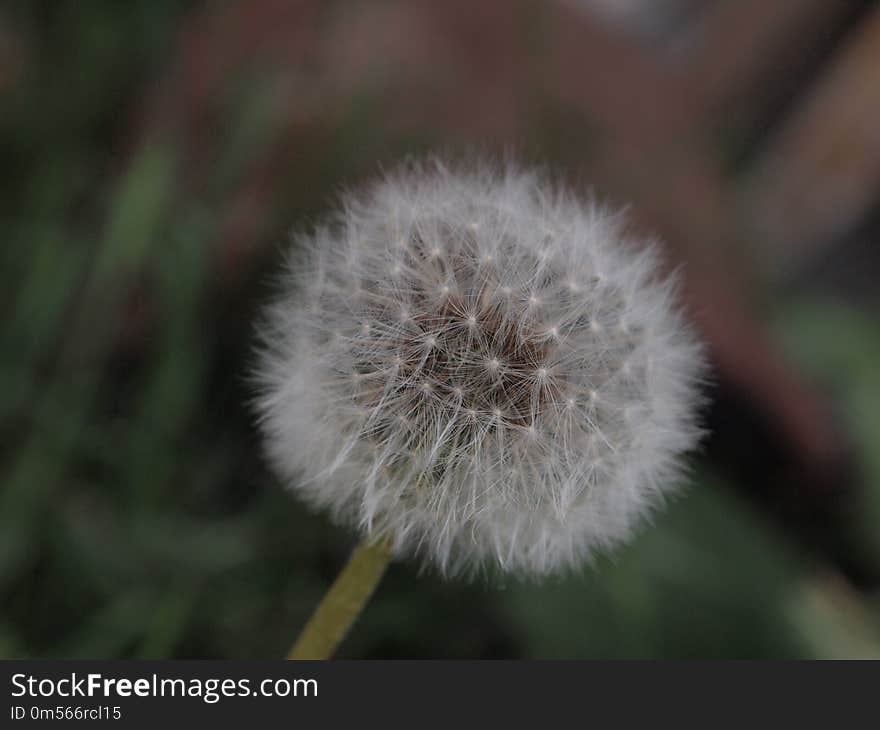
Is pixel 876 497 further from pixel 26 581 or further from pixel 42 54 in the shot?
pixel 42 54

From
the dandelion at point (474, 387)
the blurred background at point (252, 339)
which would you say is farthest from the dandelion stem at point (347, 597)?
the blurred background at point (252, 339)

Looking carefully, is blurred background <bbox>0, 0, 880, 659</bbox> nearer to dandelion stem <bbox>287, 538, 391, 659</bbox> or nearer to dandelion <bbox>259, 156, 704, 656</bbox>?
dandelion <bbox>259, 156, 704, 656</bbox>

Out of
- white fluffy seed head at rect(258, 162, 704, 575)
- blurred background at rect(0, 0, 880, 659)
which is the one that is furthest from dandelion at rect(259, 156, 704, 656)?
blurred background at rect(0, 0, 880, 659)

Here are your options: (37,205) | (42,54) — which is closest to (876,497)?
(37,205)

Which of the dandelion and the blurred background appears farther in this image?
the blurred background

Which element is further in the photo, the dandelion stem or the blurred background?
the blurred background

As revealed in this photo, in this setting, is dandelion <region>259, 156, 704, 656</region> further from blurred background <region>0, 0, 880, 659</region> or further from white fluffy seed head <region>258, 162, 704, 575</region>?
blurred background <region>0, 0, 880, 659</region>

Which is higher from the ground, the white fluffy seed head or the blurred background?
the white fluffy seed head

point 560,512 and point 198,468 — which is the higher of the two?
point 560,512
